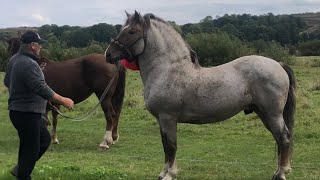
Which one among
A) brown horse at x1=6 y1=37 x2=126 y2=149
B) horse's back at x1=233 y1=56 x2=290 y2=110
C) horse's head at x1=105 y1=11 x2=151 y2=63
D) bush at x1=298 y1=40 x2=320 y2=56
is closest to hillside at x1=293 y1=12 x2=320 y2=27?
bush at x1=298 y1=40 x2=320 y2=56

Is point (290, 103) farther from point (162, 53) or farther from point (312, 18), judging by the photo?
point (312, 18)

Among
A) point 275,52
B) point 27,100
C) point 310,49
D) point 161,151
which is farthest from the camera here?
point 310,49

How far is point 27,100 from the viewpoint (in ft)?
19.0

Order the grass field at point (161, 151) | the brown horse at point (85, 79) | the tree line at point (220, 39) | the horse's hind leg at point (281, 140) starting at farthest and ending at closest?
the tree line at point (220, 39)
the brown horse at point (85, 79)
the grass field at point (161, 151)
the horse's hind leg at point (281, 140)

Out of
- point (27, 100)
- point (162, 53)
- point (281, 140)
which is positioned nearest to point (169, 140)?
point (162, 53)

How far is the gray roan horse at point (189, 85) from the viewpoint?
6.76m

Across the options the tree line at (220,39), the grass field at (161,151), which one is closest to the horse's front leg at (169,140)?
the grass field at (161,151)

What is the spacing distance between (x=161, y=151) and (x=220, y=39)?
40.6 m

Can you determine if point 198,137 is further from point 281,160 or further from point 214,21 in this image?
point 214,21

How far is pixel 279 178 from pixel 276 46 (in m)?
45.5

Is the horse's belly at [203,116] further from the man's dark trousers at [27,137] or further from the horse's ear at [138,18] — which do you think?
the man's dark trousers at [27,137]

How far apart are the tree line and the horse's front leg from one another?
16.2m

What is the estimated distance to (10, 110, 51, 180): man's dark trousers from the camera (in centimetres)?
583

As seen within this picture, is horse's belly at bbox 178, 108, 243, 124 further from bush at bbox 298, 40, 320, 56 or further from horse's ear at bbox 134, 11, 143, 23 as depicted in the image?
bush at bbox 298, 40, 320, 56
